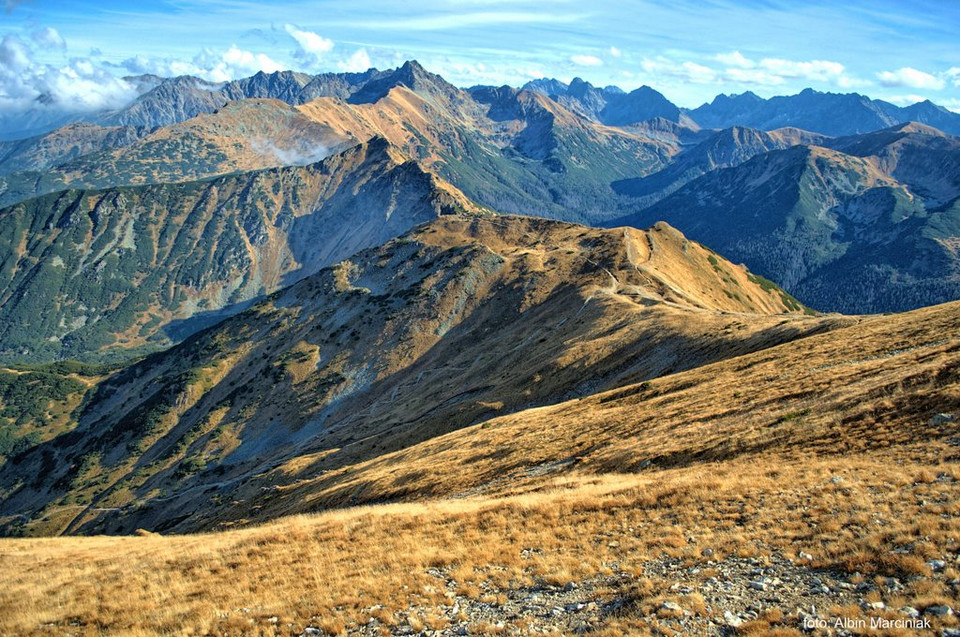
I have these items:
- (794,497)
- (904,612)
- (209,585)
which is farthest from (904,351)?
(209,585)

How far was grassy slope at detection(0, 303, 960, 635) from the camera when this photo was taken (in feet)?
59.2

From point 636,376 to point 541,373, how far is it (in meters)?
15.0

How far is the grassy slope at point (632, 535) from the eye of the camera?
18.0 m

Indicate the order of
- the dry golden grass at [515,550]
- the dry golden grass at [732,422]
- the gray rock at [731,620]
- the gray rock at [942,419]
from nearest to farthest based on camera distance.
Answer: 1. the gray rock at [731,620]
2. the dry golden grass at [515,550]
3. the gray rock at [942,419]
4. the dry golden grass at [732,422]

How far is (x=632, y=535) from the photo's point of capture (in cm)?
2220

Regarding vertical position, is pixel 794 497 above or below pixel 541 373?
above

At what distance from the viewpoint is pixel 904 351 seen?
38906 mm

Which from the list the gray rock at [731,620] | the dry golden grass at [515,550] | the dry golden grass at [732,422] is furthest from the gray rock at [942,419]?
the gray rock at [731,620]

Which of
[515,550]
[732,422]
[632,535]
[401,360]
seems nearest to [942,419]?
[732,422]

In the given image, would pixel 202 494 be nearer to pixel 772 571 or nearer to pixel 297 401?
pixel 297 401

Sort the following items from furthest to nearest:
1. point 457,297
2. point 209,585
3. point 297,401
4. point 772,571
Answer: point 457,297 → point 297,401 → point 209,585 → point 772,571

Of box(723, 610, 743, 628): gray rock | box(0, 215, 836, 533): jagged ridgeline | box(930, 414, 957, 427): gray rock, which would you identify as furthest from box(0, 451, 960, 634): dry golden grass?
box(0, 215, 836, 533): jagged ridgeline

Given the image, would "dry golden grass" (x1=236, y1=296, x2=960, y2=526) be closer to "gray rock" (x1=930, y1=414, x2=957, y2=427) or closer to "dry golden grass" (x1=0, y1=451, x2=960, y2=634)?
"gray rock" (x1=930, y1=414, x2=957, y2=427)

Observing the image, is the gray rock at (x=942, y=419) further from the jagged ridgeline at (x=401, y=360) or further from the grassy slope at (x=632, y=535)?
the jagged ridgeline at (x=401, y=360)
